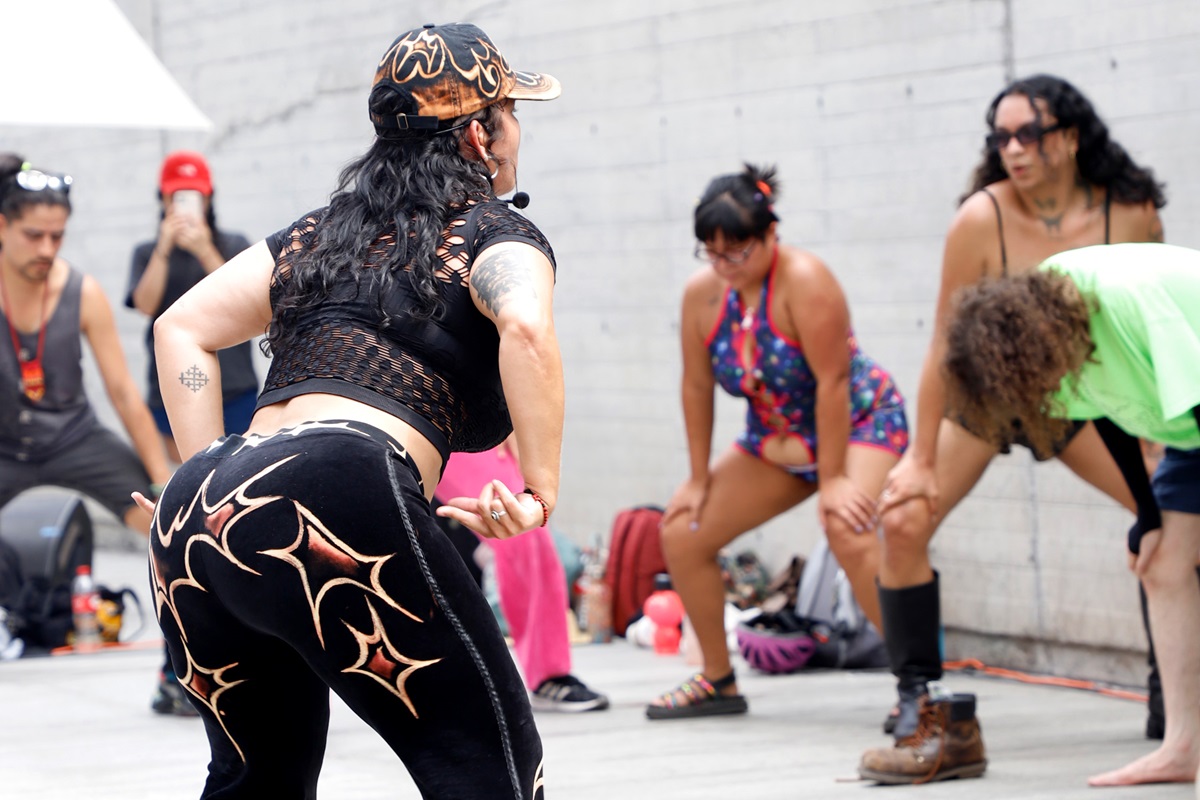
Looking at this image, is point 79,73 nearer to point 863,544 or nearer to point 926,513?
point 863,544

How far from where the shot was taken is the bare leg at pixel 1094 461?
16.1 feet

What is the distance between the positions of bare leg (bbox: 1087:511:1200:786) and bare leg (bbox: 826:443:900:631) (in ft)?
3.62

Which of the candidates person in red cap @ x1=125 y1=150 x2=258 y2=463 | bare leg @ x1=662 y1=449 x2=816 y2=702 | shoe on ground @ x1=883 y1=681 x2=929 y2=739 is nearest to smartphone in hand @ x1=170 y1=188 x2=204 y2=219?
person in red cap @ x1=125 y1=150 x2=258 y2=463

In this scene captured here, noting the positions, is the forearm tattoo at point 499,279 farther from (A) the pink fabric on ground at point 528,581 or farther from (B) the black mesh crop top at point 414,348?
(A) the pink fabric on ground at point 528,581

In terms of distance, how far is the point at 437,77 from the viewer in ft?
8.97

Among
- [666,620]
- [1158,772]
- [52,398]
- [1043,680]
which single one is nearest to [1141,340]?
[1158,772]

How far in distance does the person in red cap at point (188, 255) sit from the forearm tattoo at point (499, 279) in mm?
3722

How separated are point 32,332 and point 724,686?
10.2 ft

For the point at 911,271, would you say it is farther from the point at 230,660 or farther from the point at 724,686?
the point at 230,660

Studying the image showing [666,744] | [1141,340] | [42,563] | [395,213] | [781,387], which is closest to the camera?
[395,213]

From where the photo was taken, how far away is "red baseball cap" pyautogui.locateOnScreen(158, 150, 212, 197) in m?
6.30

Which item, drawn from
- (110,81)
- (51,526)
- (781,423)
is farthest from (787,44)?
(51,526)

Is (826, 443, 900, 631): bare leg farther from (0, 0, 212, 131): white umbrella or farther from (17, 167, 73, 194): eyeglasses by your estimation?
(17, 167, 73, 194): eyeglasses

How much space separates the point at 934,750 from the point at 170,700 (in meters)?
2.79
